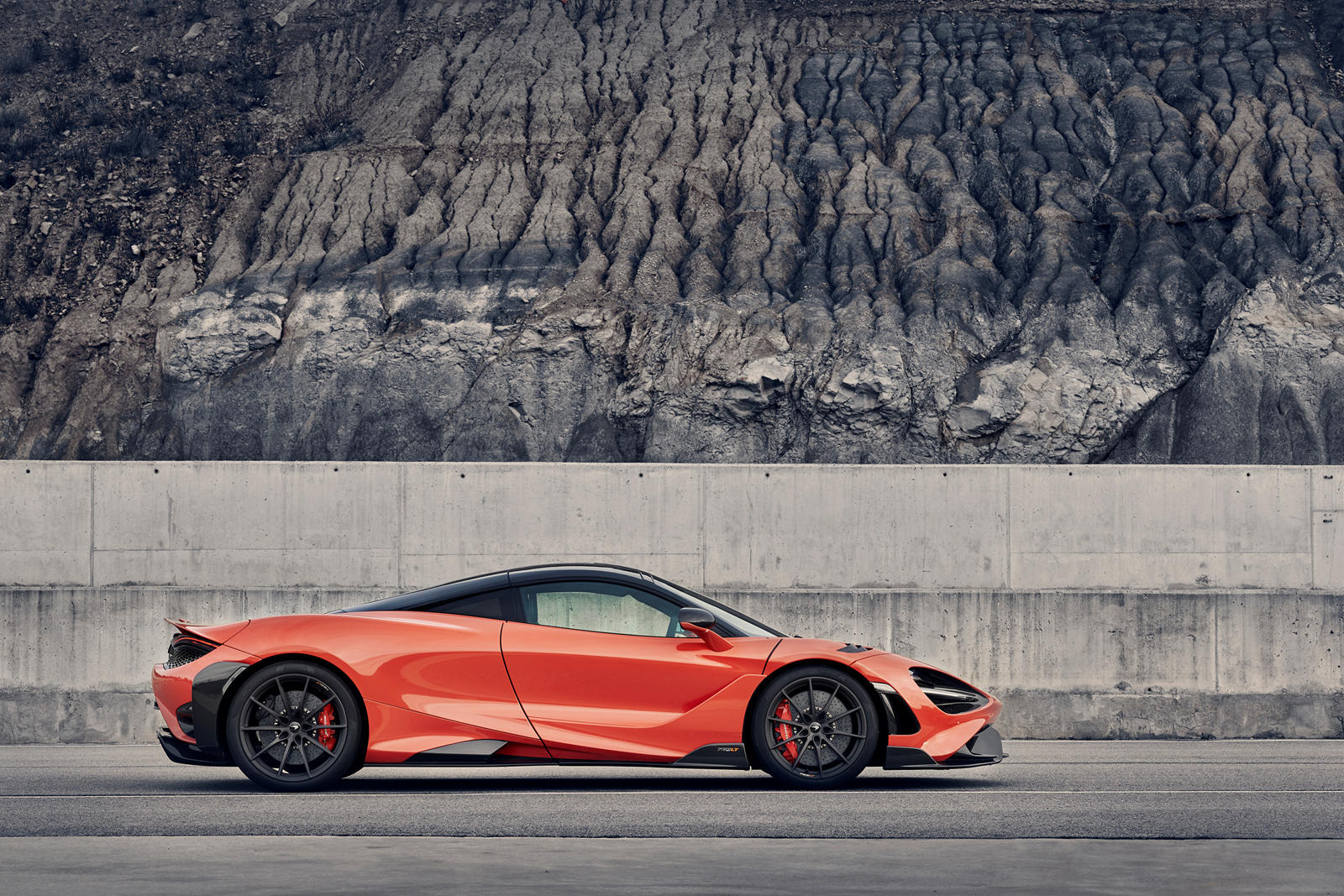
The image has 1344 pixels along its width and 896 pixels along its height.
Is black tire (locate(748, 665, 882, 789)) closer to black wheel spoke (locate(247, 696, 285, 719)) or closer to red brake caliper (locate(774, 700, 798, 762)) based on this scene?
red brake caliper (locate(774, 700, 798, 762))

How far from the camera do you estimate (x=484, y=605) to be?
8281 mm

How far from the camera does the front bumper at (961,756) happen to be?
8.09 m

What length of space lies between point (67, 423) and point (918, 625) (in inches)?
1055

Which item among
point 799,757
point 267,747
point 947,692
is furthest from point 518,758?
point 947,692

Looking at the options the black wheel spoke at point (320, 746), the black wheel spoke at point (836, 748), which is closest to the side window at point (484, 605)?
the black wheel spoke at point (320, 746)

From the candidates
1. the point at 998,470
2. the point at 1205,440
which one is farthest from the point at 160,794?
the point at 1205,440

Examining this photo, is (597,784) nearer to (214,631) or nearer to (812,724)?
(812,724)

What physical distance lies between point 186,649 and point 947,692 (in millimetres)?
4054

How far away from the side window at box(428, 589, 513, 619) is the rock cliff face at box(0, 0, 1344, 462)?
918 inches

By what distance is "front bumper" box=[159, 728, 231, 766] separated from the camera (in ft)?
26.2

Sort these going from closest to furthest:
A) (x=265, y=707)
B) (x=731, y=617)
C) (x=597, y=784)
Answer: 1. (x=265, y=707)
2. (x=731, y=617)
3. (x=597, y=784)

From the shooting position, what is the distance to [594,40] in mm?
43750

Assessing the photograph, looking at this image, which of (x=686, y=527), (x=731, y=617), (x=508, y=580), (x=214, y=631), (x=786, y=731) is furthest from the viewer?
(x=686, y=527)

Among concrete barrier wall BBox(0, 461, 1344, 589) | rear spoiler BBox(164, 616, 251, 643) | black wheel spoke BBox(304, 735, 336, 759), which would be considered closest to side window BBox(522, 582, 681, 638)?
black wheel spoke BBox(304, 735, 336, 759)
